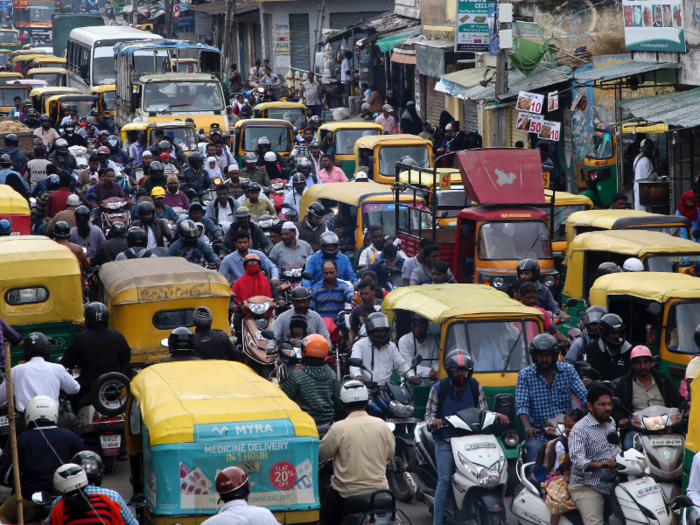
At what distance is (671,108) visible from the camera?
1669 centimetres

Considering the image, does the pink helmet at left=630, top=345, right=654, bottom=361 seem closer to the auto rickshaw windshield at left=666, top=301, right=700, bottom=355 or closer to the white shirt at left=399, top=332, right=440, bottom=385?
the auto rickshaw windshield at left=666, top=301, right=700, bottom=355

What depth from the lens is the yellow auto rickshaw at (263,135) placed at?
2414 centimetres

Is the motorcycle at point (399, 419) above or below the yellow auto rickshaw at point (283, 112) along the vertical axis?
below

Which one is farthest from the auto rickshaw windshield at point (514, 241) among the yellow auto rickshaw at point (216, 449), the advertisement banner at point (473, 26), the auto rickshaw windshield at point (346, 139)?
the advertisement banner at point (473, 26)

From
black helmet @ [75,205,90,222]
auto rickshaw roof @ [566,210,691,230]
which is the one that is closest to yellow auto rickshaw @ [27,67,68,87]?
black helmet @ [75,205,90,222]

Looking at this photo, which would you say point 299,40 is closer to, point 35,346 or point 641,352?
point 35,346

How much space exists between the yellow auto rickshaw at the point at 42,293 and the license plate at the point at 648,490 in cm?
613

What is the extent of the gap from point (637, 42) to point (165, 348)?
43.1ft

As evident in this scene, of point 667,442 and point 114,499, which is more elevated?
point 114,499

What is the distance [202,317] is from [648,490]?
176 inches

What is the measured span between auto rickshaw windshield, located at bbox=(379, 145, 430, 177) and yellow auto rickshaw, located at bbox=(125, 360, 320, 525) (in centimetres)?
1369

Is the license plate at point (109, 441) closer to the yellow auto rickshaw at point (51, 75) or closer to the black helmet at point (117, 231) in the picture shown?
the black helmet at point (117, 231)

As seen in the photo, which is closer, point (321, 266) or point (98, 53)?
point (321, 266)

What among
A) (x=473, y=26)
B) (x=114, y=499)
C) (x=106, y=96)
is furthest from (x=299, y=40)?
(x=114, y=499)
